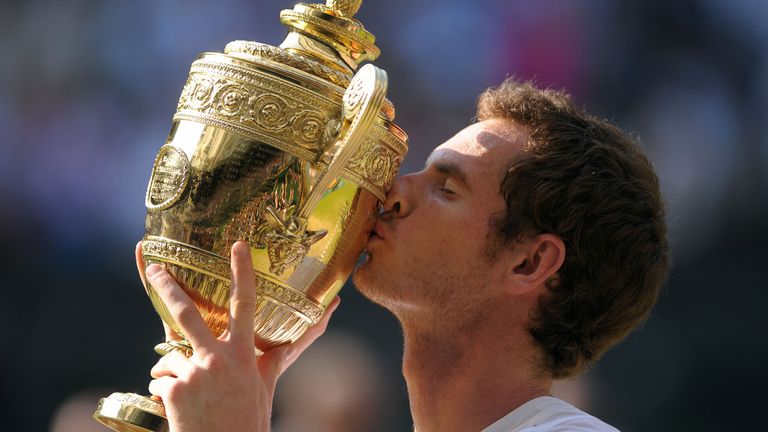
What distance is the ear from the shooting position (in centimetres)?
291

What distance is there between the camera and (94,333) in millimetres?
7008

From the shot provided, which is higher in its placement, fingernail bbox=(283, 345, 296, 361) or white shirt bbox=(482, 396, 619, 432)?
white shirt bbox=(482, 396, 619, 432)

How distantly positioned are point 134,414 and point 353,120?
0.86 metres

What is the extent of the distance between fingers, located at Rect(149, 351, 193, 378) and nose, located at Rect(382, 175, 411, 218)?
2.07 feet

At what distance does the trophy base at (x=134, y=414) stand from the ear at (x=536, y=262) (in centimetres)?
97

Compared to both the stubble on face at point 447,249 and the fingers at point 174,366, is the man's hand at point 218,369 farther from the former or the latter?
the stubble on face at point 447,249

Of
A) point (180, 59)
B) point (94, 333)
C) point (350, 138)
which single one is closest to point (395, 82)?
point (180, 59)

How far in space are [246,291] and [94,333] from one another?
15.9 ft

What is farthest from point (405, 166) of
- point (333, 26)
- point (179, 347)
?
point (179, 347)

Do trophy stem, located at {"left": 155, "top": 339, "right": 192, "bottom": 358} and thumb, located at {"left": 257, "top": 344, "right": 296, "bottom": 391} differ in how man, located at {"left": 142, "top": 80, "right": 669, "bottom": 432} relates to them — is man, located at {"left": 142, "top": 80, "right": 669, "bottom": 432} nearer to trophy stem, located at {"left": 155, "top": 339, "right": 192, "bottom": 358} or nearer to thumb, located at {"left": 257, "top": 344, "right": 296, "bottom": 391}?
thumb, located at {"left": 257, "top": 344, "right": 296, "bottom": 391}

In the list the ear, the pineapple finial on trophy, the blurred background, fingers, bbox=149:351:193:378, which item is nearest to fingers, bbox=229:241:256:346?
fingers, bbox=149:351:193:378

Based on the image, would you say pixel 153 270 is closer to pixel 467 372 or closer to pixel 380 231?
pixel 380 231

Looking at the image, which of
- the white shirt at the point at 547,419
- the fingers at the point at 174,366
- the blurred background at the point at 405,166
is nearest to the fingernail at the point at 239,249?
the fingers at the point at 174,366

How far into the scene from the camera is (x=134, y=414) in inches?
102
